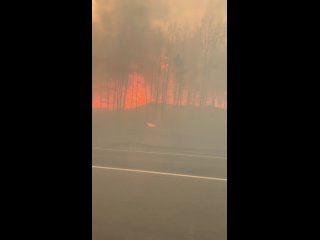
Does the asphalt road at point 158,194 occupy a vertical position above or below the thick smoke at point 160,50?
below

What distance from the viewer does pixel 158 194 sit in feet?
7.18

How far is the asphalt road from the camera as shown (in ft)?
6.83

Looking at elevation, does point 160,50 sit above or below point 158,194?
above

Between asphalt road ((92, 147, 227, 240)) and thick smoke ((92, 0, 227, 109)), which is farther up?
thick smoke ((92, 0, 227, 109))

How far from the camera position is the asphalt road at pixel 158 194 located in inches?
82.0
